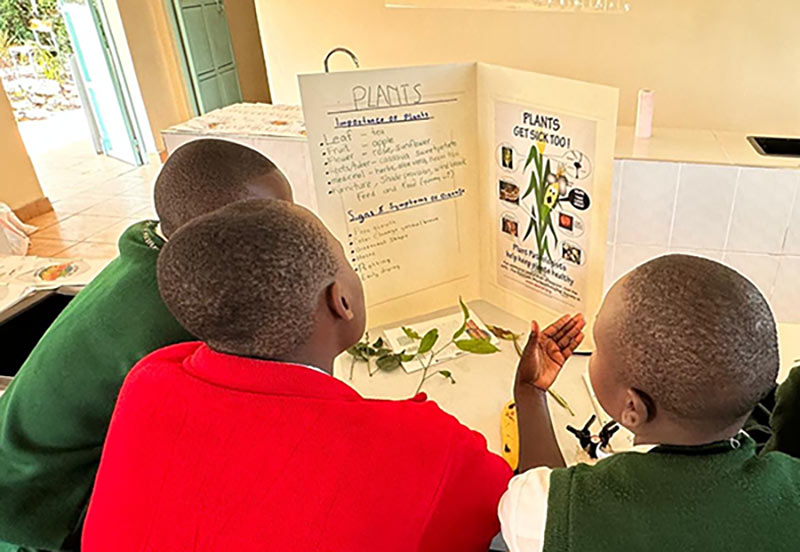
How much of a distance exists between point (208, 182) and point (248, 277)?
0.39 metres

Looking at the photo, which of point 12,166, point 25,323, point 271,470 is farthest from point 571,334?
point 12,166

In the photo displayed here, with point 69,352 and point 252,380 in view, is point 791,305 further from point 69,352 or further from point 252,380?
point 69,352

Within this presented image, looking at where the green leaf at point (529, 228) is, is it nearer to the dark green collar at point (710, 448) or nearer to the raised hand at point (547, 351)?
the raised hand at point (547, 351)

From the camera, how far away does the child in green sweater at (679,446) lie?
1.77ft

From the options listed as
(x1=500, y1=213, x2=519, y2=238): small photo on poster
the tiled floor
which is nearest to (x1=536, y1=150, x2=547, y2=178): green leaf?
(x1=500, y1=213, x2=519, y2=238): small photo on poster

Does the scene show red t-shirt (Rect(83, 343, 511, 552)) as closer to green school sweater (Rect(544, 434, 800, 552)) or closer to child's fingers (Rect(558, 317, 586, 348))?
green school sweater (Rect(544, 434, 800, 552))

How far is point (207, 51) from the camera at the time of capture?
5039mm

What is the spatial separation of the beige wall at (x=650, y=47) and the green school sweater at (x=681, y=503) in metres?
2.01

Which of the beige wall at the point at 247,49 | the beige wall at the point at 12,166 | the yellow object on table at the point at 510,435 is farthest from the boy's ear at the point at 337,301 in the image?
the beige wall at the point at 247,49

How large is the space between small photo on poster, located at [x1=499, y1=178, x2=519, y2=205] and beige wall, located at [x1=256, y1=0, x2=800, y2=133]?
136cm

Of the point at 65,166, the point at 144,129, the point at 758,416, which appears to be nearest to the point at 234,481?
the point at 758,416

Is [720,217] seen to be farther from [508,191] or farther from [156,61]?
[156,61]

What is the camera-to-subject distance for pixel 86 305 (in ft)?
3.09

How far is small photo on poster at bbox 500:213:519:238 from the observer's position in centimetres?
124
